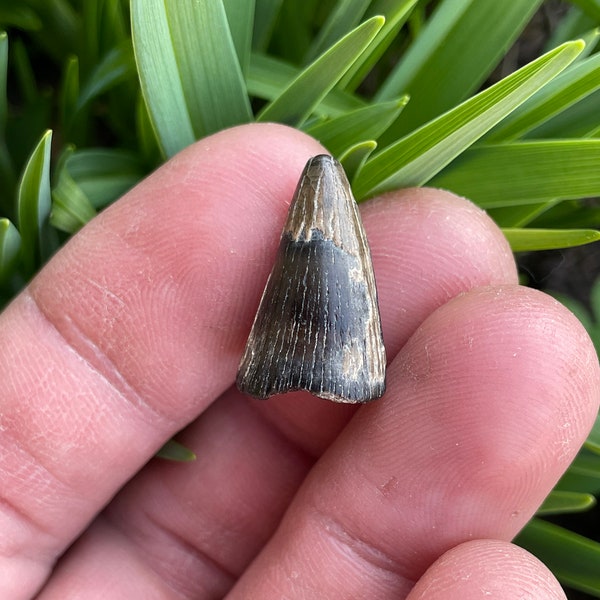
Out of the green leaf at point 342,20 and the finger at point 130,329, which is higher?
the green leaf at point 342,20

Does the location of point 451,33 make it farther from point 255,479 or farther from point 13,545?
point 13,545

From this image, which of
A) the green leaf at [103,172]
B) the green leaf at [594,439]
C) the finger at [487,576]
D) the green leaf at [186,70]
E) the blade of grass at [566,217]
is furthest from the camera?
the blade of grass at [566,217]

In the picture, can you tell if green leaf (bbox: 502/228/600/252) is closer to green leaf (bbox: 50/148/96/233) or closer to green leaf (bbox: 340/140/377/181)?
green leaf (bbox: 340/140/377/181)

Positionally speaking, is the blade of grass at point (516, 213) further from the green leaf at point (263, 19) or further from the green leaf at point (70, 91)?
the green leaf at point (70, 91)

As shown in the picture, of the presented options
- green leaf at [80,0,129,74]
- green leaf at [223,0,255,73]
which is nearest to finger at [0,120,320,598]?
green leaf at [223,0,255,73]

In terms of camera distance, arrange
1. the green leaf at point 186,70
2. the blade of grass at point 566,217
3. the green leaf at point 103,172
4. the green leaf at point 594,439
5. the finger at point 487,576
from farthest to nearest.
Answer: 1. the blade of grass at point 566,217
2. the green leaf at point 103,172
3. the green leaf at point 594,439
4. the green leaf at point 186,70
5. the finger at point 487,576

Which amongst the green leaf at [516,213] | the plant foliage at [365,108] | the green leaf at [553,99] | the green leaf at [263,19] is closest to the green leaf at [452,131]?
the plant foliage at [365,108]
